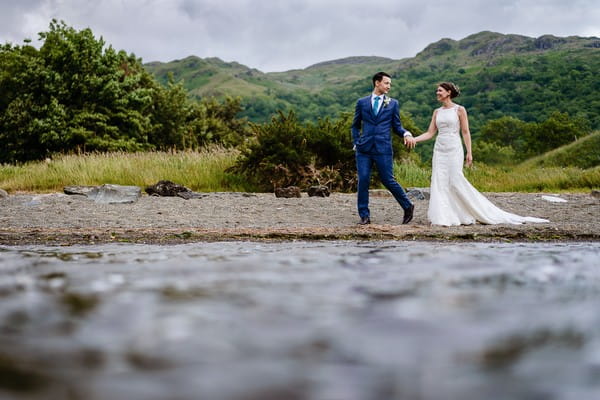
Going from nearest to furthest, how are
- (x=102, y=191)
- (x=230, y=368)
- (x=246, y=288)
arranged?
1. (x=230, y=368)
2. (x=246, y=288)
3. (x=102, y=191)

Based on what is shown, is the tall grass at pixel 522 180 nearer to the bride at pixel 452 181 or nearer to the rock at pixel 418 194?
the rock at pixel 418 194

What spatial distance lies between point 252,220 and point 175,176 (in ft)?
19.0

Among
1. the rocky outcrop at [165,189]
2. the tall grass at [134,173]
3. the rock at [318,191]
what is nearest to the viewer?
the rocky outcrop at [165,189]

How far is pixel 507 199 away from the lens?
36.2ft

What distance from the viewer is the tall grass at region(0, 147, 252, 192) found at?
12992 millimetres

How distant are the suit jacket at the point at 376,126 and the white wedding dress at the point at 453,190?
31.3 inches

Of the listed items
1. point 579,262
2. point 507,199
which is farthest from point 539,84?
point 579,262

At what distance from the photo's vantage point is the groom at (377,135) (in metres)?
7.61

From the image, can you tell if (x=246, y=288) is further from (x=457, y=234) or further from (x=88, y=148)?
(x=88, y=148)

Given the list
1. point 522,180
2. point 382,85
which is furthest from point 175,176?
point 522,180

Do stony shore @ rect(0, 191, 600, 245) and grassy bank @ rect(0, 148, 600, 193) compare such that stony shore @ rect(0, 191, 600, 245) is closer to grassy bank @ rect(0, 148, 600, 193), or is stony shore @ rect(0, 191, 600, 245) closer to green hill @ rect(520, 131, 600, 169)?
grassy bank @ rect(0, 148, 600, 193)

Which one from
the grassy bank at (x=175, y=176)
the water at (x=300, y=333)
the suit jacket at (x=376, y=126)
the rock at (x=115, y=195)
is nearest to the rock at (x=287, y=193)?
the grassy bank at (x=175, y=176)

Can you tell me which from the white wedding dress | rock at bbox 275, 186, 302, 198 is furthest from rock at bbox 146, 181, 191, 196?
the white wedding dress

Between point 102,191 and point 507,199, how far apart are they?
8.23 meters
